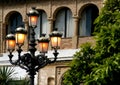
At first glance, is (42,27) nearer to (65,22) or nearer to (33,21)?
(65,22)

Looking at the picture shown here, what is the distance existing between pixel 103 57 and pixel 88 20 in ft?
46.1

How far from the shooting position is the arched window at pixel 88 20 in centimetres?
3525

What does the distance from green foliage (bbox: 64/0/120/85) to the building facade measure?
12.0 m

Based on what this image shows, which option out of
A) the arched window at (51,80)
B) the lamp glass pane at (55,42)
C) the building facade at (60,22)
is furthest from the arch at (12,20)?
the lamp glass pane at (55,42)

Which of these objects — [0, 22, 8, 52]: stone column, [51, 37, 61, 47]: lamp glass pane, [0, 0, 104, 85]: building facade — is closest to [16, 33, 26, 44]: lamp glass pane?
[51, 37, 61, 47]: lamp glass pane

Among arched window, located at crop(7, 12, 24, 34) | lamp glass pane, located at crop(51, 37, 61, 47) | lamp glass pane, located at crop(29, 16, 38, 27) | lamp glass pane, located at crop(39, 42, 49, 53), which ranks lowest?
lamp glass pane, located at crop(39, 42, 49, 53)

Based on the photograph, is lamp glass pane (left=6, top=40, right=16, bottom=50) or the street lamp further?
lamp glass pane (left=6, top=40, right=16, bottom=50)

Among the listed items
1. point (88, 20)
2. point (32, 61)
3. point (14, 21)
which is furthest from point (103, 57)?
point (14, 21)

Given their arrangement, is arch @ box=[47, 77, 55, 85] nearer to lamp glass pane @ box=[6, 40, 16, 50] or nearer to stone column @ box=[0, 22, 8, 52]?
stone column @ box=[0, 22, 8, 52]

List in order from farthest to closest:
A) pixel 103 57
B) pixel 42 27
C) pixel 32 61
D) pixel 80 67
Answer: pixel 42 27, pixel 80 67, pixel 103 57, pixel 32 61

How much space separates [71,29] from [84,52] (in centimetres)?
1344

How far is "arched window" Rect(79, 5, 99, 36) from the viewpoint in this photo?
3525 cm

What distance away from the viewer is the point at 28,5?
3791cm

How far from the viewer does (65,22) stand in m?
36.4
